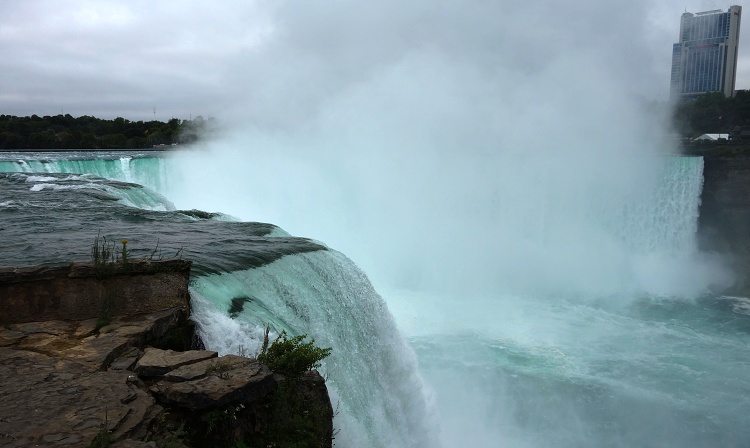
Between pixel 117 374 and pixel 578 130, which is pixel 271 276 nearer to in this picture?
pixel 117 374

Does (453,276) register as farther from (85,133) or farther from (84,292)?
(85,133)

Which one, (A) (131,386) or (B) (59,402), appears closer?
(B) (59,402)

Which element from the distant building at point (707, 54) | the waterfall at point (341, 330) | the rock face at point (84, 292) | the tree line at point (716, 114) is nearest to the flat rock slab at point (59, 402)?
the rock face at point (84, 292)

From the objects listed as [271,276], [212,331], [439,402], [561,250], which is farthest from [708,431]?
[561,250]

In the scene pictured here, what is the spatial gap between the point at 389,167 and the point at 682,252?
10706mm

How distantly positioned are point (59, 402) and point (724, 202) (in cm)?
2274

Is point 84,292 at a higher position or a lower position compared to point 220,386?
higher

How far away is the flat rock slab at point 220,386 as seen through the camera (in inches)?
146

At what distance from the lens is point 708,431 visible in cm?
902

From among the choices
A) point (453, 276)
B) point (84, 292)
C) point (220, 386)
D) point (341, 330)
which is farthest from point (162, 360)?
point (453, 276)

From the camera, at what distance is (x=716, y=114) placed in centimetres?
3822

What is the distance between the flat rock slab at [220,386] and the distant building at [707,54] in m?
27.3

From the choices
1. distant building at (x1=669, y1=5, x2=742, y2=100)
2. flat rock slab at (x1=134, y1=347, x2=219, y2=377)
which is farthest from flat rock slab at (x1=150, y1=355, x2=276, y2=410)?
distant building at (x1=669, y1=5, x2=742, y2=100)

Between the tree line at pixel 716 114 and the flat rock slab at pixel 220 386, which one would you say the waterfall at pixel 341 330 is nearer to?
the flat rock slab at pixel 220 386
